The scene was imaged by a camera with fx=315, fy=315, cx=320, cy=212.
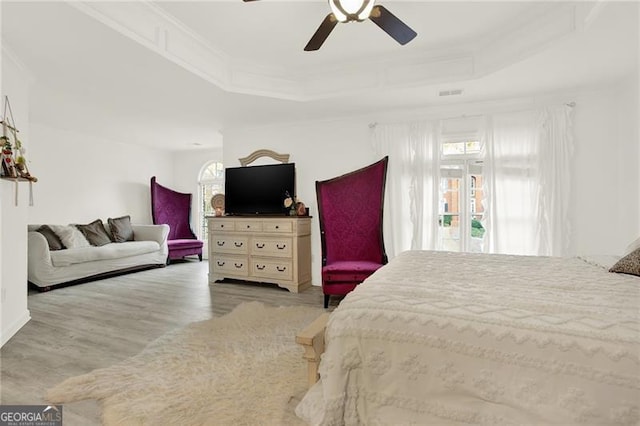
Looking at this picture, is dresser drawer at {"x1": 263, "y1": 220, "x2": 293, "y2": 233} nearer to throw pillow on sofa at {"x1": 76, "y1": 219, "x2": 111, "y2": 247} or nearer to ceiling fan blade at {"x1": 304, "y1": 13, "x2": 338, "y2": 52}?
ceiling fan blade at {"x1": 304, "y1": 13, "x2": 338, "y2": 52}

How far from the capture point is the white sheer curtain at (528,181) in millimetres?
3389

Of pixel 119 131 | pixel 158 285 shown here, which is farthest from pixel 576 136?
pixel 119 131

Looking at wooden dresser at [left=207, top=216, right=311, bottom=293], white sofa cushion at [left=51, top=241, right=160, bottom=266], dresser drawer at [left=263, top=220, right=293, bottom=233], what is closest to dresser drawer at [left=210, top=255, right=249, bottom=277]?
wooden dresser at [left=207, top=216, right=311, bottom=293]

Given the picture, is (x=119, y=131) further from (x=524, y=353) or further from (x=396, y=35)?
(x=524, y=353)

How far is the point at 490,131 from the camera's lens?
3646mm

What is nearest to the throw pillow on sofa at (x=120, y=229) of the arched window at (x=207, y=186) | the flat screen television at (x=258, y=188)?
the arched window at (x=207, y=186)

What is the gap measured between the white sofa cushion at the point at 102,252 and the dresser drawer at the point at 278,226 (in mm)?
2559

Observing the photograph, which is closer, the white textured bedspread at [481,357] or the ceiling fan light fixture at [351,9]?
Answer: the white textured bedspread at [481,357]

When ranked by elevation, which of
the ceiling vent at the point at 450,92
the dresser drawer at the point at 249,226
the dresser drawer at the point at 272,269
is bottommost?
the dresser drawer at the point at 272,269

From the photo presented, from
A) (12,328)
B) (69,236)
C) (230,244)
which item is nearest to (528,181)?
(230,244)

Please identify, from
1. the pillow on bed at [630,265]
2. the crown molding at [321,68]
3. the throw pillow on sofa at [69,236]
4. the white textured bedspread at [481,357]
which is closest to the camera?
the white textured bedspread at [481,357]

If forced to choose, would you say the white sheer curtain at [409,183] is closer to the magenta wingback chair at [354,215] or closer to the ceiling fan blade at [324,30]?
the magenta wingback chair at [354,215]

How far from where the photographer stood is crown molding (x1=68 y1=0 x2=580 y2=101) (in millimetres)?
2330

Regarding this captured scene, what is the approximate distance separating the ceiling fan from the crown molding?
1140mm
